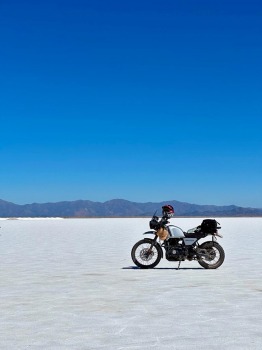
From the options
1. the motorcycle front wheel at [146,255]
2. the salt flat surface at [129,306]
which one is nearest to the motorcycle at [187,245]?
the motorcycle front wheel at [146,255]

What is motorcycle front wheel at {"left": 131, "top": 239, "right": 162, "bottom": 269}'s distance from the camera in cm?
1705

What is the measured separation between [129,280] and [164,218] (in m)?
3.05

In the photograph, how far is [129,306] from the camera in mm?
10617

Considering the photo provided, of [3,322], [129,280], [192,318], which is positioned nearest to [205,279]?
[129,280]

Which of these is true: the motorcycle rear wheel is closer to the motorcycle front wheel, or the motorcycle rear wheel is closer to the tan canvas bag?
the tan canvas bag

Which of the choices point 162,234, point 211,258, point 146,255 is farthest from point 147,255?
point 211,258

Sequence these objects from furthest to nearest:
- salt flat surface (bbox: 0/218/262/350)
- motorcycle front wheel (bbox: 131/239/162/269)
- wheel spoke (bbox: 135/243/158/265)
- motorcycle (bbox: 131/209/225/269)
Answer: wheel spoke (bbox: 135/243/158/265) < motorcycle front wheel (bbox: 131/239/162/269) < motorcycle (bbox: 131/209/225/269) < salt flat surface (bbox: 0/218/262/350)

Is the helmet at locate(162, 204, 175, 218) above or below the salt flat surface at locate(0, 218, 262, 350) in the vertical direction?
above

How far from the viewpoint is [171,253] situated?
55.5 feet

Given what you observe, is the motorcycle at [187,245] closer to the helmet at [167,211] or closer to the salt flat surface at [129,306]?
the helmet at [167,211]

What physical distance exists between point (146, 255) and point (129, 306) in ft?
21.7

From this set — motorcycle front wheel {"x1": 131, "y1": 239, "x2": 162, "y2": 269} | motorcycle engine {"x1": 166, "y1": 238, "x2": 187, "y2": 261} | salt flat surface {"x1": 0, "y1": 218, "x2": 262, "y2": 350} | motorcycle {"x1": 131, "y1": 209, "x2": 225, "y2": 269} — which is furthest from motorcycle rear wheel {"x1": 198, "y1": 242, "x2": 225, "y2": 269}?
motorcycle front wheel {"x1": 131, "y1": 239, "x2": 162, "y2": 269}

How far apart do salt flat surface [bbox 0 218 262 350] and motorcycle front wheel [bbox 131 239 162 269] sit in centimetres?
30

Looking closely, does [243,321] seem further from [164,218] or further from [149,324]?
[164,218]
